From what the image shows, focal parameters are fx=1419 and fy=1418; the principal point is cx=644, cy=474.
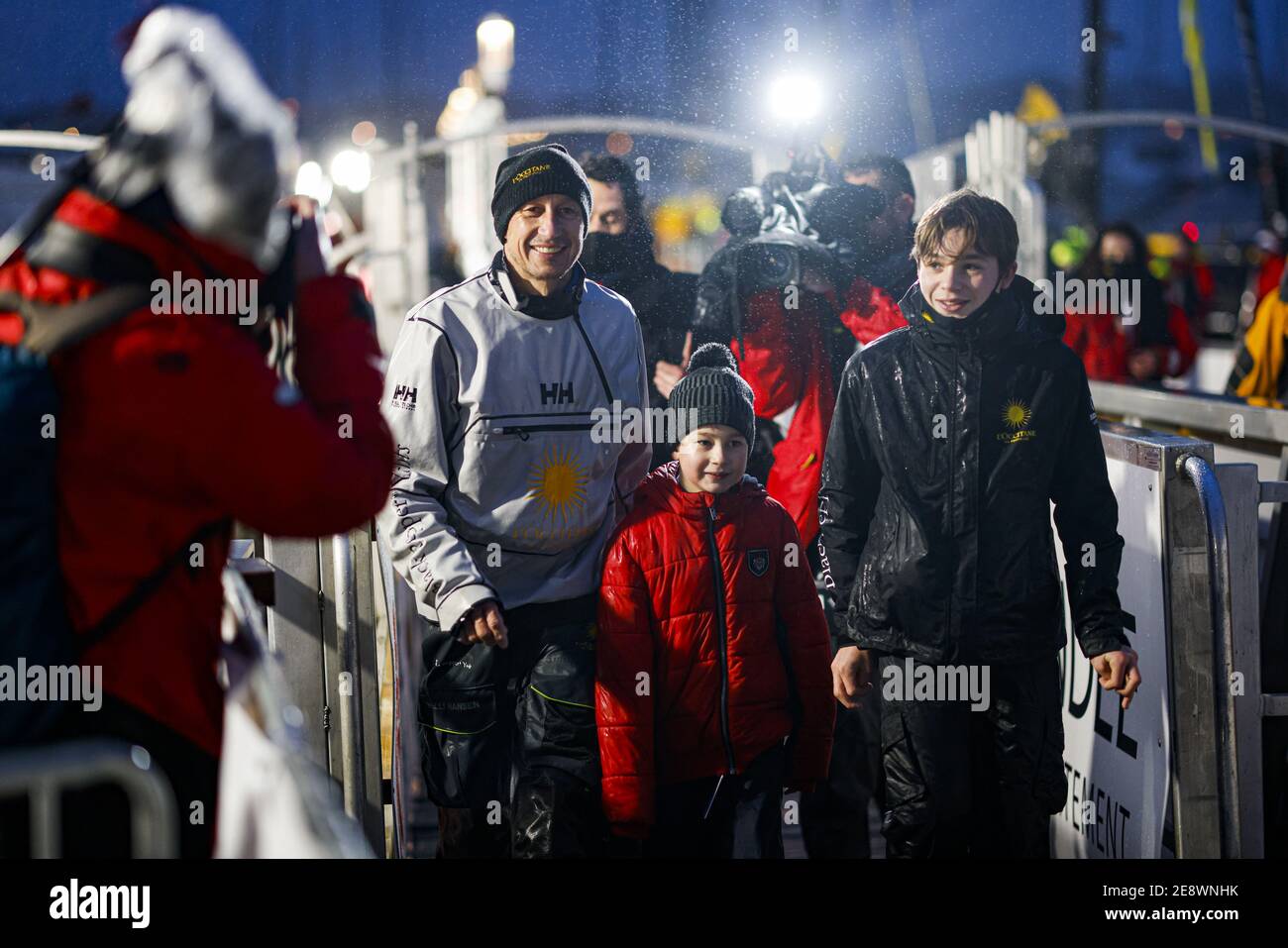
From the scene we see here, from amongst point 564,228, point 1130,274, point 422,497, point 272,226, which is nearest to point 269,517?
point 272,226

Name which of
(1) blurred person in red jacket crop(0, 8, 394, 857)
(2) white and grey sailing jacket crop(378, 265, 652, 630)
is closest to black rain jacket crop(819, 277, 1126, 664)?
(2) white and grey sailing jacket crop(378, 265, 652, 630)

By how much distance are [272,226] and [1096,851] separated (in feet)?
8.76

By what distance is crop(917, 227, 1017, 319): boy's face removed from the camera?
3.40 m

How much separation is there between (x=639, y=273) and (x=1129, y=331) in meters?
4.83

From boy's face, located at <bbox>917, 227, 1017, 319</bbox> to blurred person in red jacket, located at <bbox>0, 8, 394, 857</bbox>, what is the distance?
1.67 meters

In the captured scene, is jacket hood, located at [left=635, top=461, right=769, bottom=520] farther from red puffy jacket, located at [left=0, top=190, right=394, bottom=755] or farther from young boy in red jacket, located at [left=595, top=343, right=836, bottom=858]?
red puffy jacket, located at [left=0, top=190, right=394, bottom=755]

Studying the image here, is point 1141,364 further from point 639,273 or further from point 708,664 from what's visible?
point 708,664

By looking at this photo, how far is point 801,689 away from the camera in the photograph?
11.2 feet

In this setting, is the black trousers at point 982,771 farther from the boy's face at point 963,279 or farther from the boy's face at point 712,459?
the boy's face at point 963,279

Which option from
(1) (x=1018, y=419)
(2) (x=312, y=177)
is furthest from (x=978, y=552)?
(2) (x=312, y=177)

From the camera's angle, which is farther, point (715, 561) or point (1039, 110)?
point (1039, 110)

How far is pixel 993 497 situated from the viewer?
338 centimetres

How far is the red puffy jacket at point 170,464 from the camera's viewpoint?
6.32 feet
